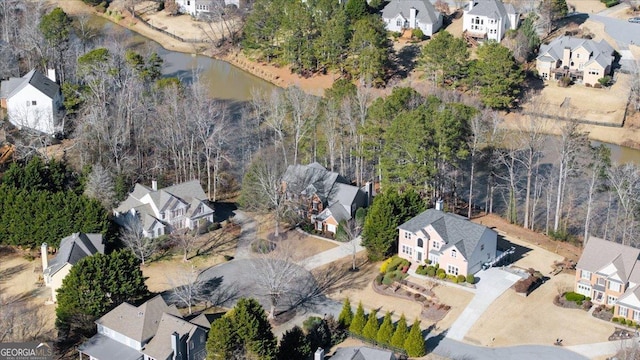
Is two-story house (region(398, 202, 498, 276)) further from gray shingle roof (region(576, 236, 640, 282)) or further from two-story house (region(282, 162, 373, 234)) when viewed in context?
gray shingle roof (region(576, 236, 640, 282))

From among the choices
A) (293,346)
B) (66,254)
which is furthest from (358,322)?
(66,254)

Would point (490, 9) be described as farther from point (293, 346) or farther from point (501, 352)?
point (293, 346)

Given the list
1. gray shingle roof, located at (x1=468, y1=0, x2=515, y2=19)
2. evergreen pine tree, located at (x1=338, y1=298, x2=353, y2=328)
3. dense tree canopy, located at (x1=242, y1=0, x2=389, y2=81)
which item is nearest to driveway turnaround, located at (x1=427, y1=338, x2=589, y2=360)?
evergreen pine tree, located at (x1=338, y1=298, x2=353, y2=328)

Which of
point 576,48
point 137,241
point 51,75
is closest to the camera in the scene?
point 137,241

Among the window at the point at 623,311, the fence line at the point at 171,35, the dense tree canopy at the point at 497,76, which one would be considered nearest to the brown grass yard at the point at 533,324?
the window at the point at 623,311

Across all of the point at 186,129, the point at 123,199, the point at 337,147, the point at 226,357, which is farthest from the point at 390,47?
the point at 226,357
